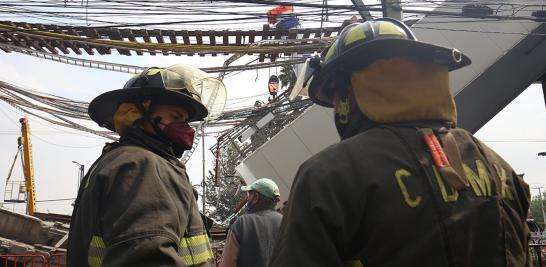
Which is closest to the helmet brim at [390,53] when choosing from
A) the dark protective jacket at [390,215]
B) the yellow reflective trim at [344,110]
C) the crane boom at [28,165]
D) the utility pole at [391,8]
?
the yellow reflective trim at [344,110]

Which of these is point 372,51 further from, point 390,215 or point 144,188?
point 144,188

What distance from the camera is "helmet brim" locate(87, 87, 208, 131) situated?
2.40 meters

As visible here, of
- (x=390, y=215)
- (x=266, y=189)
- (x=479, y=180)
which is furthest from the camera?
(x=266, y=189)

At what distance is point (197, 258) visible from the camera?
6.97 feet

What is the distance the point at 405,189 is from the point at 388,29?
637mm

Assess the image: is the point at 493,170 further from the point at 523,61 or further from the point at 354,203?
the point at 523,61

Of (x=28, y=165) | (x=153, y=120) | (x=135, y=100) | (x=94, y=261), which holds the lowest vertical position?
(x=28, y=165)

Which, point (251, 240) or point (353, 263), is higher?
point (353, 263)

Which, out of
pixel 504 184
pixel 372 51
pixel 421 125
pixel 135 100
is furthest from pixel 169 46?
pixel 504 184

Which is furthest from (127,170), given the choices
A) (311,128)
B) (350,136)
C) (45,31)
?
(311,128)

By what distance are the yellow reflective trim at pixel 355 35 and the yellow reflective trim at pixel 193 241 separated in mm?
1133

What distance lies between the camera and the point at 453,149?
4.66 ft

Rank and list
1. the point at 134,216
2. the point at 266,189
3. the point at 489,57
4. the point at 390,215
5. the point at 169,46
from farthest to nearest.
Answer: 1. the point at 489,57
2. the point at 169,46
3. the point at 266,189
4. the point at 134,216
5. the point at 390,215

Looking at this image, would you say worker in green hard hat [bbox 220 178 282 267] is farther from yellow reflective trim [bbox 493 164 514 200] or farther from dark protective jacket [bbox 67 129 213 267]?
yellow reflective trim [bbox 493 164 514 200]
